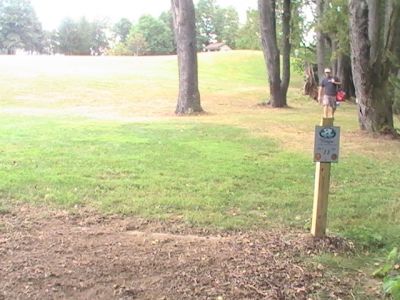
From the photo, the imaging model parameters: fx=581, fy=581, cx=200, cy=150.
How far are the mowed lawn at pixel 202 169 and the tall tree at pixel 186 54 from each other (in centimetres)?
84

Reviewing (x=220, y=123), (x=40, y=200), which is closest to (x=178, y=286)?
(x=40, y=200)

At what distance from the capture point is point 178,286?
13.7 feet

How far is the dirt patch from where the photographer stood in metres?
4.11

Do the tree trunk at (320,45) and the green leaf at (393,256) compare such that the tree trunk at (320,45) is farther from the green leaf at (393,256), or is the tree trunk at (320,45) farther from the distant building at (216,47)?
the distant building at (216,47)

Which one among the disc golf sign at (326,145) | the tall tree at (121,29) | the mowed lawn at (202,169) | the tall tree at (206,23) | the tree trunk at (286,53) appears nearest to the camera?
the disc golf sign at (326,145)

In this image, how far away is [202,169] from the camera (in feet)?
29.1

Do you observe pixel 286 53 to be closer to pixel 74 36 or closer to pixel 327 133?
pixel 327 133

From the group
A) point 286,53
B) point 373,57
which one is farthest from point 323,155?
point 286,53

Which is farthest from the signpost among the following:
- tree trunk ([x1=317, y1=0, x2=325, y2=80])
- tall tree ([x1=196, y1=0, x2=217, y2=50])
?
tall tree ([x1=196, y1=0, x2=217, y2=50])

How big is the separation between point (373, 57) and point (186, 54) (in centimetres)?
821

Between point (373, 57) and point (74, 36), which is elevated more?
point (74, 36)

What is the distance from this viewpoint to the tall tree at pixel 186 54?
2009cm

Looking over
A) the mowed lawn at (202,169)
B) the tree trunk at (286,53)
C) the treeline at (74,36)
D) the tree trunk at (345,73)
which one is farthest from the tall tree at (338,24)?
the treeline at (74,36)

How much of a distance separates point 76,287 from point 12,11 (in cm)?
8730
